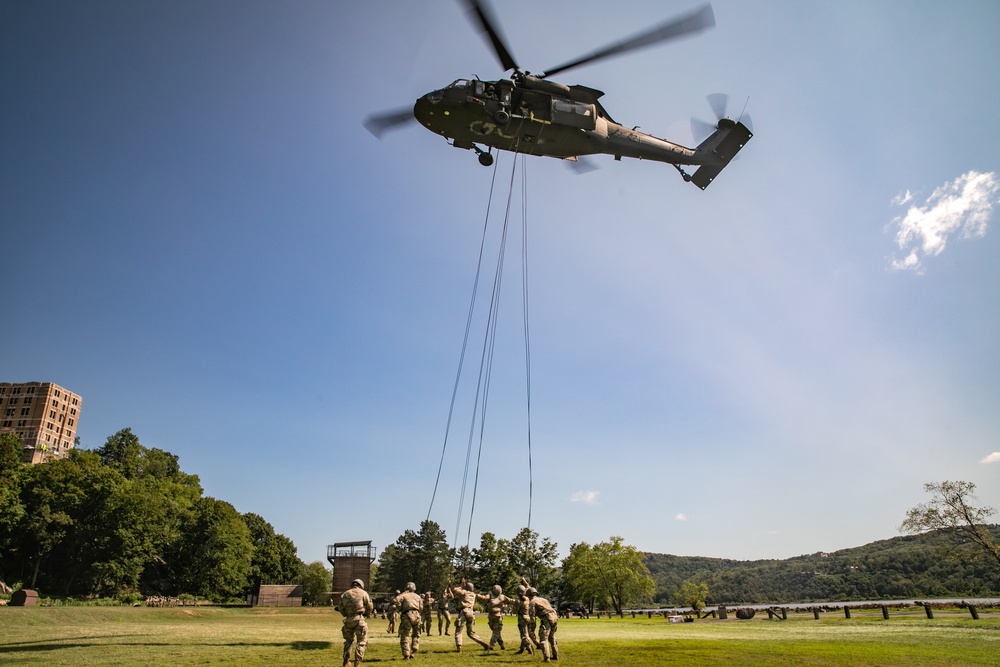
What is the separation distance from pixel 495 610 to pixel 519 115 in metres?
15.9

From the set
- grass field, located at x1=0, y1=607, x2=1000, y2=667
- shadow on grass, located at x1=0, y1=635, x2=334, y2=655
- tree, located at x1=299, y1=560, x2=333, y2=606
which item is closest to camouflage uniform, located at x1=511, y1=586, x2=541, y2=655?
grass field, located at x1=0, y1=607, x2=1000, y2=667

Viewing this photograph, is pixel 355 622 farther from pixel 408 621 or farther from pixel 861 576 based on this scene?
pixel 861 576

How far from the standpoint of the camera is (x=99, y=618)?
26.5 meters

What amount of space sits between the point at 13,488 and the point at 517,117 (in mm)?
61297

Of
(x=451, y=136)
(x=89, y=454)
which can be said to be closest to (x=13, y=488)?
(x=89, y=454)

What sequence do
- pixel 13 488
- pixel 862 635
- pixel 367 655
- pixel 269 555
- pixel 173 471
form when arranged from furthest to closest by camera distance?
Result: pixel 173 471 < pixel 269 555 < pixel 13 488 < pixel 862 635 < pixel 367 655

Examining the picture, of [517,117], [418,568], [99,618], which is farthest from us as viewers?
[418,568]

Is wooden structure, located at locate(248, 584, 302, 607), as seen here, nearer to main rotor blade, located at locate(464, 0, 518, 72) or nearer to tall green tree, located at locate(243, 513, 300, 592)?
tall green tree, located at locate(243, 513, 300, 592)

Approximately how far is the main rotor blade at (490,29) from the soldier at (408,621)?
53.5 feet

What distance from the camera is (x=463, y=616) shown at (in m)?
18.4

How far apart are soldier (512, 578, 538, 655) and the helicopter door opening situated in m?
14.5

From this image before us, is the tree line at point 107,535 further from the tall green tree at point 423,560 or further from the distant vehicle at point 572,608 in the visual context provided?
the distant vehicle at point 572,608

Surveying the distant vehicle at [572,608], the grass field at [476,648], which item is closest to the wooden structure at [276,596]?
the distant vehicle at [572,608]

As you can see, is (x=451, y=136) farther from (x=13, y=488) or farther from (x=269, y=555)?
(x=269, y=555)
